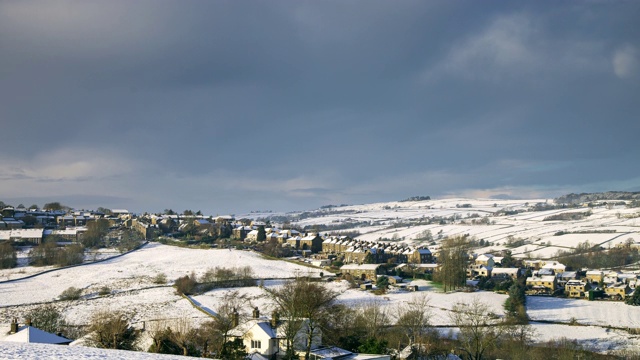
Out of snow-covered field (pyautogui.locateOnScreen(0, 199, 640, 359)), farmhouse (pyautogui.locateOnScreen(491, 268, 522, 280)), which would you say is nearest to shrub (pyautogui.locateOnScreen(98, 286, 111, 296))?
snow-covered field (pyautogui.locateOnScreen(0, 199, 640, 359))

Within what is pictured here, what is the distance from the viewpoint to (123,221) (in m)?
133

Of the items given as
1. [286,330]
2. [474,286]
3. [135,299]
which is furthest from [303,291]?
[474,286]

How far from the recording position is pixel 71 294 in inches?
2357

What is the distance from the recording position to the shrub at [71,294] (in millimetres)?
59125

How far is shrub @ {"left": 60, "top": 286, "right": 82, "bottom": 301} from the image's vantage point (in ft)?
194

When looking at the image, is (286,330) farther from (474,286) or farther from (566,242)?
(566,242)

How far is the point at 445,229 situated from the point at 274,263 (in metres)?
121

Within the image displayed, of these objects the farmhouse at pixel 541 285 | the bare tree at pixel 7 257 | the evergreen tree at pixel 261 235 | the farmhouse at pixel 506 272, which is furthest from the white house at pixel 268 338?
the evergreen tree at pixel 261 235

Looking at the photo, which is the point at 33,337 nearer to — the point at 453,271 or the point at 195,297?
the point at 195,297

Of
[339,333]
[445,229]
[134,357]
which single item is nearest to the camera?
[134,357]

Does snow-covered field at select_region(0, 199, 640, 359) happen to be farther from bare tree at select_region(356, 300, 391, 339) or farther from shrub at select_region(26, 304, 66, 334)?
bare tree at select_region(356, 300, 391, 339)

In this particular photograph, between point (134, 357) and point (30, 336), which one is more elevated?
point (134, 357)

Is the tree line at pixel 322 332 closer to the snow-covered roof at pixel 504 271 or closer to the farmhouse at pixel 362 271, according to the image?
the farmhouse at pixel 362 271

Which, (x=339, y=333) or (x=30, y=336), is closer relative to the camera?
(x=30, y=336)
